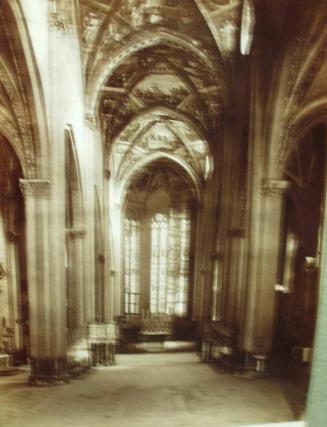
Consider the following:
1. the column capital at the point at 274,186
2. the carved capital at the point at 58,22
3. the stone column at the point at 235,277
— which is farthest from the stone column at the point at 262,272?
the carved capital at the point at 58,22

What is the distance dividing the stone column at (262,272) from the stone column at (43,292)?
1.96 m

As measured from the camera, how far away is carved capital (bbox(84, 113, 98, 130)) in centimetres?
469

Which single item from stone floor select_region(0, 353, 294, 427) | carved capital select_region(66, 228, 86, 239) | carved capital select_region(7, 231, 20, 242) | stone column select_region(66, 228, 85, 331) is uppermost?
carved capital select_region(7, 231, 20, 242)

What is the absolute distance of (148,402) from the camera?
2869mm

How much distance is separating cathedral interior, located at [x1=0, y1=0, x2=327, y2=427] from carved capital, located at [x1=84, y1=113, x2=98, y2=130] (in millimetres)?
32

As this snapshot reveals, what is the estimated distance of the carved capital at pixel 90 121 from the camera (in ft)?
15.4

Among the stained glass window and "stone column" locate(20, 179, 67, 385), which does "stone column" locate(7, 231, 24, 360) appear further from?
the stained glass window

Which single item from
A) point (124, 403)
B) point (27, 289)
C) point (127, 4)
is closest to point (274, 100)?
point (127, 4)

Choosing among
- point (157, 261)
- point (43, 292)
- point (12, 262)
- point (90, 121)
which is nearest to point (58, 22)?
point (90, 121)

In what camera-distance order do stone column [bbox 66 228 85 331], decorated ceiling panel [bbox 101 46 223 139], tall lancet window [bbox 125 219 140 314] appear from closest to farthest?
stone column [bbox 66 228 85 331]
decorated ceiling panel [bbox 101 46 223 139]
tall lancet window [bbox 125 219 140 314]

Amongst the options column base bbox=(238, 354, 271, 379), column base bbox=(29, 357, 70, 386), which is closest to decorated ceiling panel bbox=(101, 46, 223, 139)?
column base bbox=(238, 354, 271, 379)

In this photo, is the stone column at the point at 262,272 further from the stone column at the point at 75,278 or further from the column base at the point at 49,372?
the stone column at the point at 75,278

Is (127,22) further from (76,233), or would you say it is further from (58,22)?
(76,233)

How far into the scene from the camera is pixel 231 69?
13.5 ft
